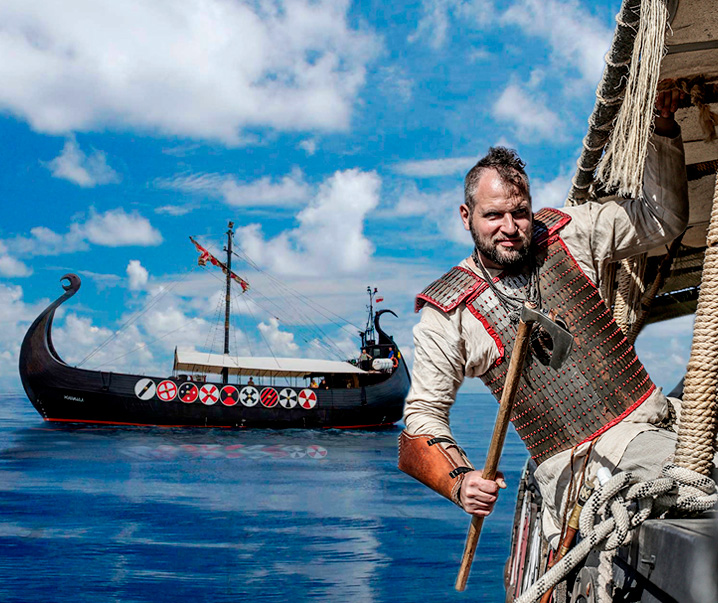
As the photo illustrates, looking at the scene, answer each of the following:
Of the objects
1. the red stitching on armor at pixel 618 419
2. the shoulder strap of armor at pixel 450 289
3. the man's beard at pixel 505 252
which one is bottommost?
the red stitching on armor at pixel 618 419

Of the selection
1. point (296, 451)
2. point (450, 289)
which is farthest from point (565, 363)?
point (296, 451)

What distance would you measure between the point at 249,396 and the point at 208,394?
6.79 ft

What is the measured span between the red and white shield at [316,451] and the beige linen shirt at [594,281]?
998 inches

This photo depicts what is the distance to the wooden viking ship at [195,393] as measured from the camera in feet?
107

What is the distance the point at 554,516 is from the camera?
2400 millimetres

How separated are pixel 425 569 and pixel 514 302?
822 cm

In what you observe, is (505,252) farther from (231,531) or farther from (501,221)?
(231,531)

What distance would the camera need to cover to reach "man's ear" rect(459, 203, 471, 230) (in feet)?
7.64

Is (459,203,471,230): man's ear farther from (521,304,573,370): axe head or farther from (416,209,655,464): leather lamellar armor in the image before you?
(521,304,573,370): axe head

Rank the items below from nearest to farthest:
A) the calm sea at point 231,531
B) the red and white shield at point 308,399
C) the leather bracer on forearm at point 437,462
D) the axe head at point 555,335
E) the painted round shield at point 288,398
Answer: the axe head at point 555,335, the leather bracer on forearm at point 437,462, the calm sea at point 231,531, the painted round shield at point 288,398, the red and white shield at point 308,399

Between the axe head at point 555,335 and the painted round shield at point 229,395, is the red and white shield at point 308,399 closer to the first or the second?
the painted round shield at point 229,395

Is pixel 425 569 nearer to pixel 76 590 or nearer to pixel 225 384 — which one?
pixel 76 590

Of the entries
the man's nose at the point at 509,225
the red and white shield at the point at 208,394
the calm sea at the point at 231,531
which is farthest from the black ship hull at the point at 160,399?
the man's nose at the point at 509,225

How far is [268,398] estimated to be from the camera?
33812 millimetres
